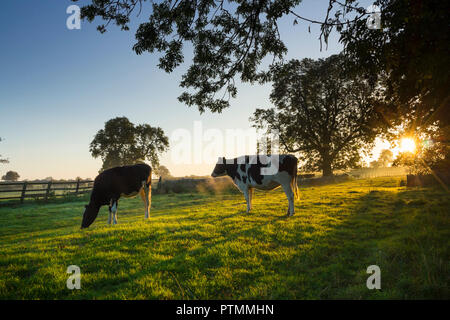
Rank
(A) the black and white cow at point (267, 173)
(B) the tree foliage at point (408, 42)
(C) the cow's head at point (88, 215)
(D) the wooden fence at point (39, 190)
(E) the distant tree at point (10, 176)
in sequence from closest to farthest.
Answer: (B) the tree foliage at point (408, 42)
(C) the cow's head at point (88, 215)
(A) the black and white cow at point (267, 173)
(D) the wooden fence at point (39, 190)
(E) the distant tree at point (10, 176)

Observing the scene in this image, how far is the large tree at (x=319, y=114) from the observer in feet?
82.8

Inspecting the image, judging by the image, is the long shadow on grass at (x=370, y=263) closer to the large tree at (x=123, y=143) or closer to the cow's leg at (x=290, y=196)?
the cow's leg at (x=290, y=196)

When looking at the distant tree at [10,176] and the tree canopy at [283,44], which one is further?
the distant tree at [10,176]

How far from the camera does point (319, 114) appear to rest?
86.8 ft

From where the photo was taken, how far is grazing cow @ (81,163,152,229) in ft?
29.6

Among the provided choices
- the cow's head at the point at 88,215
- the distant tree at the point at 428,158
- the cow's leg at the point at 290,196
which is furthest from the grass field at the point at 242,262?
the distant tree at the point at 428,158

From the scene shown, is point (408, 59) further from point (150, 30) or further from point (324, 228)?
point (150, 30)

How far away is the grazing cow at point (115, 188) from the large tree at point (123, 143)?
108ft

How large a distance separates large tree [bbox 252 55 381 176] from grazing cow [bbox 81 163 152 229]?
20.1m

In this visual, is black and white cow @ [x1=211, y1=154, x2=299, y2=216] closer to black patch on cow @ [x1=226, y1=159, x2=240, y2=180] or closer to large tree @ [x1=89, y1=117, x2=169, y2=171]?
black patch on cow @ [x1=226, y1=159, x2=240, y2=180]

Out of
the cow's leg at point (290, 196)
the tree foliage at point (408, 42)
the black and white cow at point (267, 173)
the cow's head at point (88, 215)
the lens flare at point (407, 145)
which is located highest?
the tree foliage at point (408, 42)

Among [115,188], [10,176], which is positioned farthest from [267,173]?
[10,176]

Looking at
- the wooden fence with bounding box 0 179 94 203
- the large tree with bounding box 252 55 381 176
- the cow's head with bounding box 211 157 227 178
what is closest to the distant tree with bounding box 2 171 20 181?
the wooden fence with bounding box 0 179 94 203

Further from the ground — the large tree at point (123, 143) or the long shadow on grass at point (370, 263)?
the large tree at point (123, 143)
